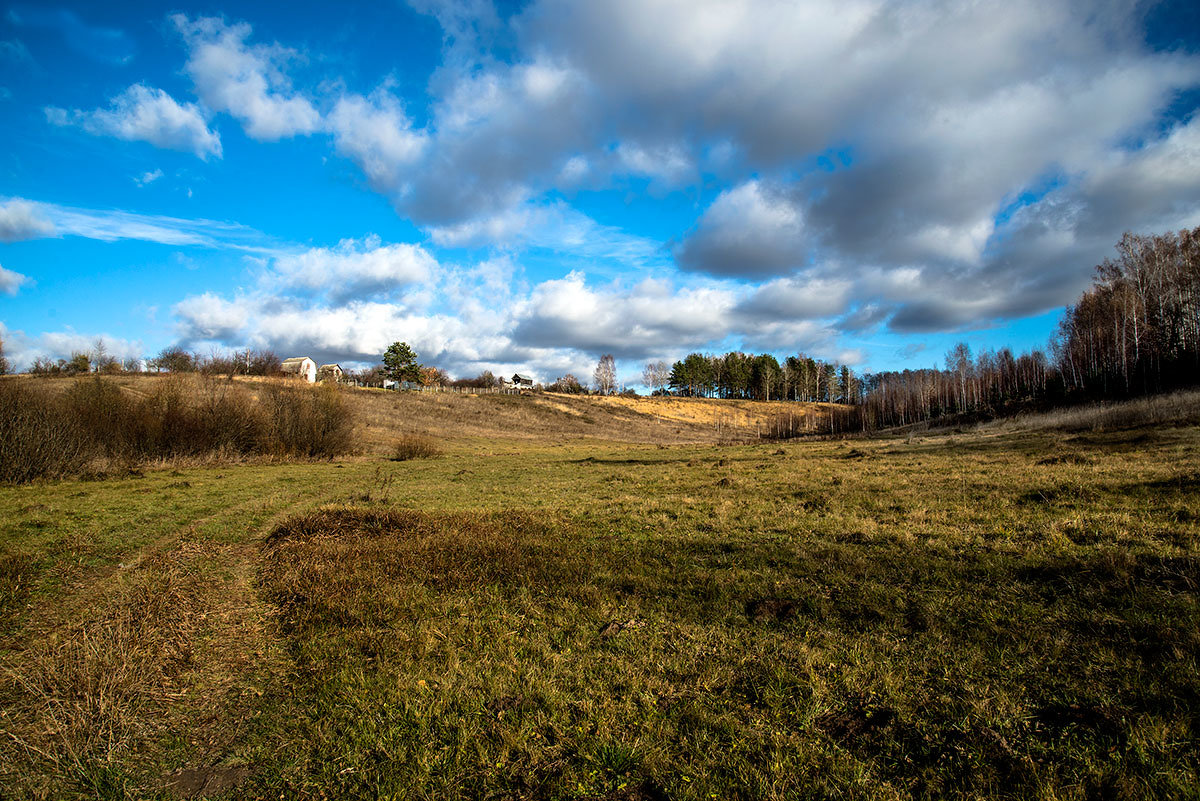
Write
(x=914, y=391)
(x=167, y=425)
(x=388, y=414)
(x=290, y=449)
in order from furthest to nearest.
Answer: (x=914, y=391) → (x=388, y=414) → (x=290, y=449) → (x=167, y=425)

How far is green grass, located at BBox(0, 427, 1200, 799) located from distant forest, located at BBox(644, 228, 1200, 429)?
49248 mm

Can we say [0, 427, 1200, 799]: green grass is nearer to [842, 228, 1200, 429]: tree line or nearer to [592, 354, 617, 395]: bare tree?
[842, 228, 1200, 429]: tree line

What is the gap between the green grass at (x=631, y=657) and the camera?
4.18 metres

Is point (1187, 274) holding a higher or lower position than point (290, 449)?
higher

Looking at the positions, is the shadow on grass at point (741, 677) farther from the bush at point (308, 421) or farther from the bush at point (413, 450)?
the bush at point (413, 450)

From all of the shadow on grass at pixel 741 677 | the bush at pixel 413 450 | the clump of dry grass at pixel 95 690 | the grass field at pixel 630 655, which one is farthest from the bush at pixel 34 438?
the clump of dry grass at pixel 95 690

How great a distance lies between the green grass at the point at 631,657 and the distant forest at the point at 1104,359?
1939 inches

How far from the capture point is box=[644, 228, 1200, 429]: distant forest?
44688mm

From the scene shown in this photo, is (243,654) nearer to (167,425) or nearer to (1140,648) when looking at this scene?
(1140,648)

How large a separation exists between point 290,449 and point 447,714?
38.3 metres

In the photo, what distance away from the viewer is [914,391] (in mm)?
86750

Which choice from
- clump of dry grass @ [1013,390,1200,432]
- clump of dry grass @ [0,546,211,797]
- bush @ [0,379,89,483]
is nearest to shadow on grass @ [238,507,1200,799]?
clump of dry grass @ [0,546,211,797]

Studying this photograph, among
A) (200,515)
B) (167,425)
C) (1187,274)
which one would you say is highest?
(1187,274)

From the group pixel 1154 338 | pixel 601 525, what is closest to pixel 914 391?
pixel 1154 338
